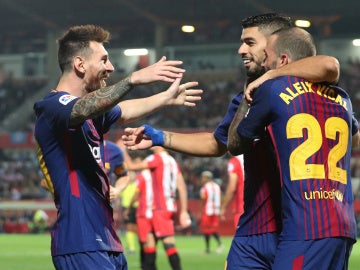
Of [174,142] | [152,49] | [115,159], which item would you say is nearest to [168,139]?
[174,142]

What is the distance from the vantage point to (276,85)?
16.0 feet

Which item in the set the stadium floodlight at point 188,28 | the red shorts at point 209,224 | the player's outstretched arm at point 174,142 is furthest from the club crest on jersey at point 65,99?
the stadium floodlight at point 188,28

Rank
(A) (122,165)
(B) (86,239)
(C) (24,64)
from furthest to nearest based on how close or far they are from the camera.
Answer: (C) (24,64), (A) (122,165), (B) (86,239)

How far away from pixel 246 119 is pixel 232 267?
0.99 meters

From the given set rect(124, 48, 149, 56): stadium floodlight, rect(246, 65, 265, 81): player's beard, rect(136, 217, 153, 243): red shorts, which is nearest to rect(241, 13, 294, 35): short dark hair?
rect(246, 65, 265, 81): player's beard

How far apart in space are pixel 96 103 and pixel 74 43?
25.2 inches

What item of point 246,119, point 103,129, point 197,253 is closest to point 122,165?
point 103,129

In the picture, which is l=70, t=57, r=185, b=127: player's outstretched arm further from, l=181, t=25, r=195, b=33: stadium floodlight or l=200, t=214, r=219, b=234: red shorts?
l=181, t=25, r=195, b=33: stadium floodlight

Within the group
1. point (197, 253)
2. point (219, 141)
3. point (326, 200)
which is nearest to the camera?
point (326, 200)

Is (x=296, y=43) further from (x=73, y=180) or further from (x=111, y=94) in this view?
(x=73, y=180)

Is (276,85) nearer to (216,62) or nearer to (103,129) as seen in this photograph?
(103,129)

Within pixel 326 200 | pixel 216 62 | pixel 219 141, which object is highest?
pixel 216 62

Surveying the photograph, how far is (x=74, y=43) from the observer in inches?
227

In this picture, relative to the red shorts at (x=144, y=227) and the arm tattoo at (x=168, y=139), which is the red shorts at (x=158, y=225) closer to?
the red shorts at (x=144, y=227)
